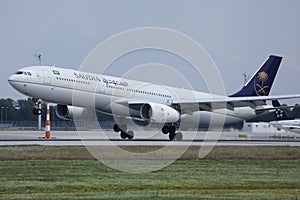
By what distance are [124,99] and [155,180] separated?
96.0ft

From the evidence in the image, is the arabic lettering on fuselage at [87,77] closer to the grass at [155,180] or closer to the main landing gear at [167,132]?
the main landing gear at [167,132]

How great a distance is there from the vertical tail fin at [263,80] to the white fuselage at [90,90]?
6.46 metres

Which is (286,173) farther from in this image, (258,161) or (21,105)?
(21,105)

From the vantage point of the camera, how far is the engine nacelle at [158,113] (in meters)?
51.4

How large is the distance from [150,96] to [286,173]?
2916cm

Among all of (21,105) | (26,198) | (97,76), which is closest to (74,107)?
(97,76)

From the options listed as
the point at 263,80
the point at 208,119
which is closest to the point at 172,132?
the point at 208,119

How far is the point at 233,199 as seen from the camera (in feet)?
62.6

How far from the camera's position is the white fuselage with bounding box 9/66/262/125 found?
1928 inches

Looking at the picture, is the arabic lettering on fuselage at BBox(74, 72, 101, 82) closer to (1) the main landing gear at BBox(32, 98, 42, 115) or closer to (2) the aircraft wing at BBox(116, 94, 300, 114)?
(2) the aircraft wing at BBox(116, 94, 300, 114)

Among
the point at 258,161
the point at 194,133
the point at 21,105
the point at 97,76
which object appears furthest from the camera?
the point at 21,105

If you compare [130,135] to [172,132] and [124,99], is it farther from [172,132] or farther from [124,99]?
[172,132]

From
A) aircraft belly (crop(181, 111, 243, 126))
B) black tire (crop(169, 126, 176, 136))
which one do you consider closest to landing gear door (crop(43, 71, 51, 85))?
black tire (crop(169, 126, 176, 136))

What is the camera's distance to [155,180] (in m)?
24.0
